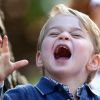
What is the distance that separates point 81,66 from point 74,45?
0.13 meters

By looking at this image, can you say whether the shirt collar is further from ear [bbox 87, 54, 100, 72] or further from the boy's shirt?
ear [bbox 87, 54, 100, 72]

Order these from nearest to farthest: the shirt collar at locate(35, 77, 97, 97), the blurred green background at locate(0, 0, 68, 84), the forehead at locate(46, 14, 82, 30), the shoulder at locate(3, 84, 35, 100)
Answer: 1. the shoulder at locate(3, 84, 35, 100)
2. the shirt collar at locate(35, 77, 97, 97)
3. the forehead at locate(46, 14, 82, 30)
4. the blurred green background at locate(0, 0, 68, 84)

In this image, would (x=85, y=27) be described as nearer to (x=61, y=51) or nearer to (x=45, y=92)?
(x=61, y=51)

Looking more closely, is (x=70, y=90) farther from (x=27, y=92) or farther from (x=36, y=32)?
(x=36, y=32)

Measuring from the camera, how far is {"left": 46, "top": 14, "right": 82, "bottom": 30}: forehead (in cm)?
307

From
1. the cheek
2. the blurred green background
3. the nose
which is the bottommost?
the blurred green background

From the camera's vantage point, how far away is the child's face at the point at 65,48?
2.96 m

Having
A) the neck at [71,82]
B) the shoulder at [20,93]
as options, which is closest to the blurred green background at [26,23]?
the neck at [71,82]

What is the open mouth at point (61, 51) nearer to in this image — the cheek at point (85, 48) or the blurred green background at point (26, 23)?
the cheek at point (85, 48)

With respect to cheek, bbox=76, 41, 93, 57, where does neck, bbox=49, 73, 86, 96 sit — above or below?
below

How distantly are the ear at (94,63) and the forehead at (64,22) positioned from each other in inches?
7.8

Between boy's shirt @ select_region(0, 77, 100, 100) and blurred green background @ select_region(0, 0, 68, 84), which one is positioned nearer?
boy's shirt @ select_region(0, 77, 100, 100)

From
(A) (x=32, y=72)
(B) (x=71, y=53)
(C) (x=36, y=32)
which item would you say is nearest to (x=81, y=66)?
(B) (x=71, y=53)

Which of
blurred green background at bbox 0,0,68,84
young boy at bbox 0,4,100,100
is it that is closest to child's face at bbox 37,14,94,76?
young boy at bbox 0,4,100,100
